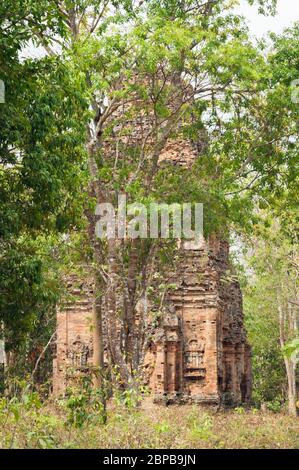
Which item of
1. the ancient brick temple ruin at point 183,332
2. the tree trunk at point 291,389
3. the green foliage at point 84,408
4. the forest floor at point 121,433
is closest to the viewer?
the forest floor at point 121,433

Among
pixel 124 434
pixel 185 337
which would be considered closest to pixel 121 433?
pixel 124 434

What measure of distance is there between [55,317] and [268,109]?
33.8ft

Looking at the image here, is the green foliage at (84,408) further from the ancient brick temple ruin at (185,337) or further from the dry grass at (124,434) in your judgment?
the ancient brick temple ruin at (185,337)

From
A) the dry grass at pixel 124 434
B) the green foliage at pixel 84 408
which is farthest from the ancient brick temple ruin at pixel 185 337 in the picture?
the green foliage at pixel 84 408

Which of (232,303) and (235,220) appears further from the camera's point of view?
(232,303)

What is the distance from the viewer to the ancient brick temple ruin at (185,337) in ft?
70.4

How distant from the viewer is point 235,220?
57.5ft

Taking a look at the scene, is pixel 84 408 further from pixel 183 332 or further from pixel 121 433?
pixel 183 332

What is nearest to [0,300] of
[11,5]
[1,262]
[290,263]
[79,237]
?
[1,262]

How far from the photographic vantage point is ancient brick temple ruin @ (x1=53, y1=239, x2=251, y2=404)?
2147cm

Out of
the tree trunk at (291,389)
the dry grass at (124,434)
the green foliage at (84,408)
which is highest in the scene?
the tree trunk at (291,389)
